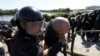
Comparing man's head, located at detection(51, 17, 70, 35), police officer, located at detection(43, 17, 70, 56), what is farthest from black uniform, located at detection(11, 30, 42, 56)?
man's head, located at detection(51, 17, 70, 35)

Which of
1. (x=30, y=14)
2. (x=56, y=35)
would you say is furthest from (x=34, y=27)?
(x=56, y=35)

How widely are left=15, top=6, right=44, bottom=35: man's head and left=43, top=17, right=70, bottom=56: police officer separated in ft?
0.42

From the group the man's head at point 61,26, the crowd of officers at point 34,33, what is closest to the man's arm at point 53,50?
the crowd of officers at point 34,33

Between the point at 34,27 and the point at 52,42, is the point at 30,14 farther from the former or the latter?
the point at 52,42

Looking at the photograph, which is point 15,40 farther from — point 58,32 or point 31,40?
point 58,32

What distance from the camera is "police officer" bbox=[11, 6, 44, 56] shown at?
2.64m

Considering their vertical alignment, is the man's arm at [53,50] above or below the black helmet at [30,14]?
below

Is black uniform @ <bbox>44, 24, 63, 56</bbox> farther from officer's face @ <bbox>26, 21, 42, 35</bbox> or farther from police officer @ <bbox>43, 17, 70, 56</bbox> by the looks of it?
officer's face @ <bbox>26, 21, 42, 35</bbox>

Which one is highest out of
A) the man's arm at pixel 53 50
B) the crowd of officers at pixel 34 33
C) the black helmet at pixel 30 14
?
the black helmet at pixel 30 14

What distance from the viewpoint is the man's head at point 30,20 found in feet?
8.79

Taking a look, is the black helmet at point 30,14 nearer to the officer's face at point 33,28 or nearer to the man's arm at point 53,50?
the officer's face at point 33,28

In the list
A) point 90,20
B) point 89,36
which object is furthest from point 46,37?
point 90,20

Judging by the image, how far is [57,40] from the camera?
9.38 ft

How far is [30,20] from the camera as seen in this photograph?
2.73m
